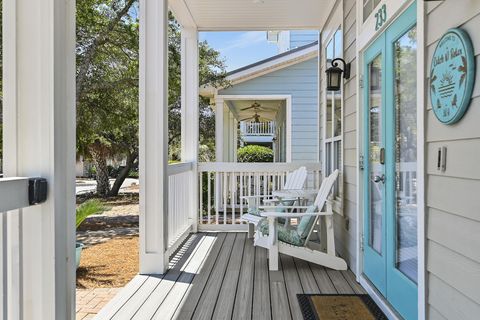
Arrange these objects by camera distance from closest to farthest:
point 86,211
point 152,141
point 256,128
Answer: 1. point 152,141
2. point 86,211
3. point 256,128

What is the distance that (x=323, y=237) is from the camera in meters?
4.59

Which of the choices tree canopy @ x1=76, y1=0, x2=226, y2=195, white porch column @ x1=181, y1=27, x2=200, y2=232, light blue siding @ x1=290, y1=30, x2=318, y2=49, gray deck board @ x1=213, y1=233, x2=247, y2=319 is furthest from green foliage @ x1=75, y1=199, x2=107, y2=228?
light blue siding @ x1=290, y1=30, x2=318, y2=49

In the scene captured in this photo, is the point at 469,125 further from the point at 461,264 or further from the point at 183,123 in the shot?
the point at 183,123

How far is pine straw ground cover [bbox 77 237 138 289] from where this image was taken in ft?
13.2

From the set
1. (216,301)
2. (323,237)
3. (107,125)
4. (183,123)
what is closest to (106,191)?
(107,125)

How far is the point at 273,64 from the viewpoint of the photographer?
336 inches

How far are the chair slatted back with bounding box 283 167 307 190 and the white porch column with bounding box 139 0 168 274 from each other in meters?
2.10

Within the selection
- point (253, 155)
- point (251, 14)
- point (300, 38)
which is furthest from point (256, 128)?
point (251, 14)

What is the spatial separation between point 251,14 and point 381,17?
9.32ft

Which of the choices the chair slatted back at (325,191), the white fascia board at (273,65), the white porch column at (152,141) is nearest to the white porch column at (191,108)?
the white porch column at (152,141)

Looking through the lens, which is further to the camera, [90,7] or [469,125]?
[90,7]

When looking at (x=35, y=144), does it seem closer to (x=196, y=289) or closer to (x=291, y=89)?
(x=196, y=289)

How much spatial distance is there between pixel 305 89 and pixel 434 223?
6997mm

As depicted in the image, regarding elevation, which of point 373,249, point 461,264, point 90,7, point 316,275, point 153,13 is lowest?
point 316,275
